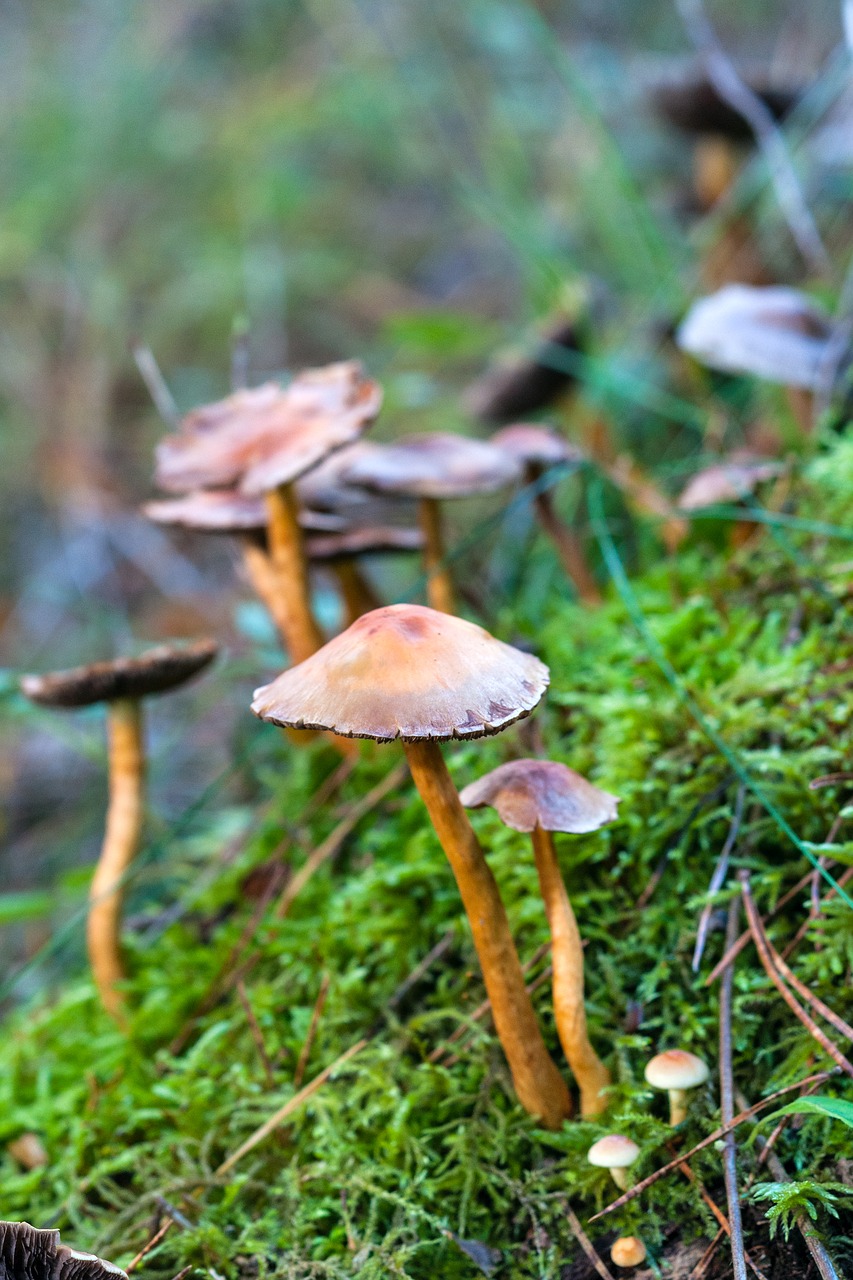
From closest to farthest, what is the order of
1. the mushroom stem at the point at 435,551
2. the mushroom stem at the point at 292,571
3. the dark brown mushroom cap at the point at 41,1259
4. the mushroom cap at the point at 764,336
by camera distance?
the dark brown mushroom cap at the point at 41,1259 < the mushroom stem at the point at 292,571 < the mushroom stem at the point at 435,551 < the mushroom cap at the point at 764,336

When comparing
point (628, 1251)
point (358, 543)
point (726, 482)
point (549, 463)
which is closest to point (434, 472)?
point (358, 543)

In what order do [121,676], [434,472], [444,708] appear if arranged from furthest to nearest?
[434,472]
[121,676]
[444,708]

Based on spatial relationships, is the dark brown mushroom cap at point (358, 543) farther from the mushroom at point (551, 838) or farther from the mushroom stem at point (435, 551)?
the mushroom at point (551, 838)

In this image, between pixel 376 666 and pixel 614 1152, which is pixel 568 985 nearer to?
pixel 614 1152

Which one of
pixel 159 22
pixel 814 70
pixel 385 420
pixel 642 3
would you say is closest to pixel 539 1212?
pixel 385 420

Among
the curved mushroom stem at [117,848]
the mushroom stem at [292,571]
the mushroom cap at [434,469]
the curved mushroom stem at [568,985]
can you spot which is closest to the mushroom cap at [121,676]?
the curved mushroom stem at [117,848]

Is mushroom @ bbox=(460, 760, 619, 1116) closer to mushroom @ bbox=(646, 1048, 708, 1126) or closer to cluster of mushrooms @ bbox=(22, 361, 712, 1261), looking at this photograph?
cluster of mushrooms @ bbox=(22, 361, 712, 1261)

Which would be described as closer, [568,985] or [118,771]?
[568,985]

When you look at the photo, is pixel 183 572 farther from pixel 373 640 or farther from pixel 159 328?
pixel 373 640
